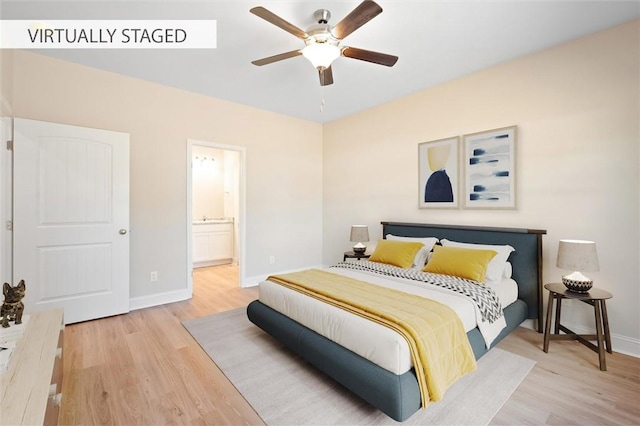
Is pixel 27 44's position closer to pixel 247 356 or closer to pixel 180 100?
pixel 180 100

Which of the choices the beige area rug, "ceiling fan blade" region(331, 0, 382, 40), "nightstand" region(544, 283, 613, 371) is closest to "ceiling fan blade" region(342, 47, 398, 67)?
"ceiling fan blade" region(331, 0, 382, 40)

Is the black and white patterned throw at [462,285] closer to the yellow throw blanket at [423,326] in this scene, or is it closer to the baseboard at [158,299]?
the yellow throw blanket at [423,326]

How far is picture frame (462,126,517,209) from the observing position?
310cm

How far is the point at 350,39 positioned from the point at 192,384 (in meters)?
3.12

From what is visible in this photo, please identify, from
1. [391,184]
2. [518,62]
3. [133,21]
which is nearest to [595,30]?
[518,62]

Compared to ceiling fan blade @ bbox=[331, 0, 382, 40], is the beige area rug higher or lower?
lower

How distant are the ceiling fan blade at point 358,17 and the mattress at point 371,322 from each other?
197cm

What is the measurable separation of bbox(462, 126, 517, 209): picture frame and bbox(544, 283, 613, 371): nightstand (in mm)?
1001

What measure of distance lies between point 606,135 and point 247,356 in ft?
12.0

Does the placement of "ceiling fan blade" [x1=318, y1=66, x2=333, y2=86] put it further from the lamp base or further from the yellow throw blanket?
the lamp base

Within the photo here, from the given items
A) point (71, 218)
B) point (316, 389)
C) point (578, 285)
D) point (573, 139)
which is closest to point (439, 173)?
point (573, 139)

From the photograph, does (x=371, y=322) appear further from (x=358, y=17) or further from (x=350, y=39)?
(x=350, y=39)

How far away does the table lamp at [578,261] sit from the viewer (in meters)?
2.30

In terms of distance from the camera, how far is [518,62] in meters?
3.04
